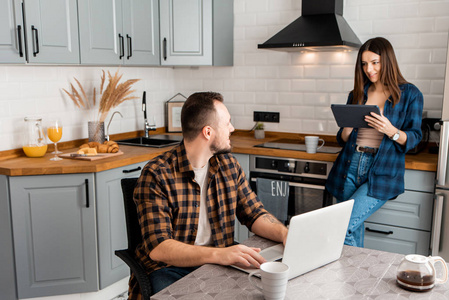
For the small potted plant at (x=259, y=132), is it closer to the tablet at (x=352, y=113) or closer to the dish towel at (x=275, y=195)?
the dish towel at (x=275, y=195)

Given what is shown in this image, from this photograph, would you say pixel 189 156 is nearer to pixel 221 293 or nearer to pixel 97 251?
pixel 221 293

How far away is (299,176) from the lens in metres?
3.54

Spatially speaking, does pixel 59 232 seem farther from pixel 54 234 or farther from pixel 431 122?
pixel 431 122

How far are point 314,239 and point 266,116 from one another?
9.15ft

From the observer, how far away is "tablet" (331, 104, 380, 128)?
2.85 m

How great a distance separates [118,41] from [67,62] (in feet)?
1.67

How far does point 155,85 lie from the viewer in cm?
441

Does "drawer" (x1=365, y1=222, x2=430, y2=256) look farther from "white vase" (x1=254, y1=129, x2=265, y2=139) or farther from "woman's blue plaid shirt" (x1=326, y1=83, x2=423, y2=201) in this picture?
"white vase" (x1=254, y1=129, x2=265, y2=139)

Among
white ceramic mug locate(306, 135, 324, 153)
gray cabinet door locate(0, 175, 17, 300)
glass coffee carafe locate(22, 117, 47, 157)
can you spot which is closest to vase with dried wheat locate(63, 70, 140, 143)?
glass coffee carafe locate(22, 117, 47, 157)

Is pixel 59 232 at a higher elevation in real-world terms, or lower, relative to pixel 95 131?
lower

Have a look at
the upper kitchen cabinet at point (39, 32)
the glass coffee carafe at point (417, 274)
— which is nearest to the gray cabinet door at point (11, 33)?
the upper kitchen cabinet at point (39, 32)

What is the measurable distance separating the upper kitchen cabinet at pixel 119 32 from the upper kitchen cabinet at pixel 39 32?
0.10 m

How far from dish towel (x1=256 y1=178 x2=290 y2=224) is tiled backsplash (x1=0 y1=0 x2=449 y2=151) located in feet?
2.29

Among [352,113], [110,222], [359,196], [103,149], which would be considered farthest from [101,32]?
[359,196]
